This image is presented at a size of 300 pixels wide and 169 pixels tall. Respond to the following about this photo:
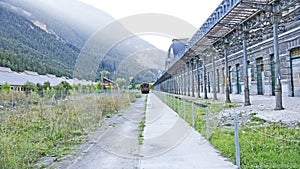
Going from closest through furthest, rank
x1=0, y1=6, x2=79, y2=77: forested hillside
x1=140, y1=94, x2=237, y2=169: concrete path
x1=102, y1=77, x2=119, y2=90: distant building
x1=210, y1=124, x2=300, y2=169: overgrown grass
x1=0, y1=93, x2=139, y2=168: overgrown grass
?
x1=210, y1=124, x2=300, y2=169: overgrown grass
x1=140, y1=94, x2=237, y2=169: concrete path
x1=0, y1=93, x2=139, y2=168: overgrown grass
x1=102, y1=77, x2=119, y2=90: distant building
x1=0, y1=6, x2=79, y2=77: forested hillside

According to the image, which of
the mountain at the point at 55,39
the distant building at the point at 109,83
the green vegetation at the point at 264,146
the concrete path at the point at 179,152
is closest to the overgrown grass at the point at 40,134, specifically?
the concrete path at the point at 179,152

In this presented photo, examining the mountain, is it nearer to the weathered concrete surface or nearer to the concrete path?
the weathered concrete surface

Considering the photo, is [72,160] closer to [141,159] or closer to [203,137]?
[141,159]

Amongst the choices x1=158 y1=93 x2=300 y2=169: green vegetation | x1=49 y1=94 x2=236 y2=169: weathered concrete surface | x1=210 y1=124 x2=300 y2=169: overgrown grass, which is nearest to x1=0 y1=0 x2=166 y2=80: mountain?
x1=49 y1=94 x2=236 y2=169: weathered concrete surface

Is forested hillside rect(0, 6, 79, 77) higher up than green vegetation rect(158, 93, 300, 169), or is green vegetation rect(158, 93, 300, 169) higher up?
forested hillside rect(0, 6, 79, 77)

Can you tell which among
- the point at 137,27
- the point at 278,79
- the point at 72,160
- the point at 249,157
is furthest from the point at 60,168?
the point at 137,27

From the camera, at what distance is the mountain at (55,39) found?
52731 millimetres

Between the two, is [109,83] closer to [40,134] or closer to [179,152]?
[40,134]

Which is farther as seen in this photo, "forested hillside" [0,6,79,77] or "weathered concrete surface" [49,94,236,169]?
"forested hillside" [0,6,79,77]

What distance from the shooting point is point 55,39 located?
111 m

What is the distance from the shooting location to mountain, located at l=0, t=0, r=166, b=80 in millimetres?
52731

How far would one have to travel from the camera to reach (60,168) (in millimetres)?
5773

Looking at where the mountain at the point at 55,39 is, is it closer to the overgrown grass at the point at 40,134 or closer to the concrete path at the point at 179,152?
the overgrown grass at the point at 40,134

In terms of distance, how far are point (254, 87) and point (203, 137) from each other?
18.2m
